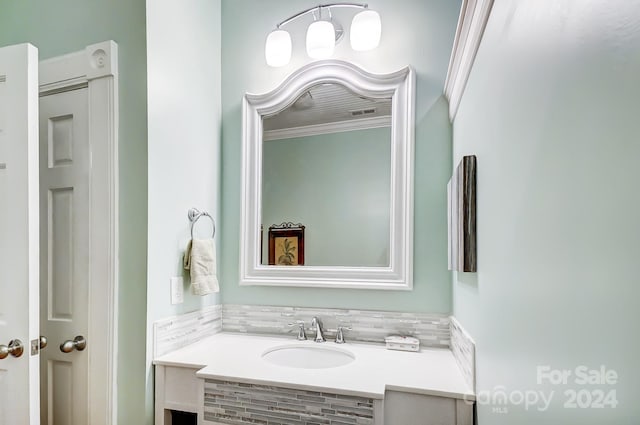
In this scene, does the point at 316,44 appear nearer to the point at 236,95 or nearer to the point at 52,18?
the point at 236,95

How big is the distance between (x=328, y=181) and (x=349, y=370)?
92 centimetres

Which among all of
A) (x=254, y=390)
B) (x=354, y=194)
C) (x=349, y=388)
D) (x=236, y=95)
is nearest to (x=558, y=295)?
(x=349, y=388)

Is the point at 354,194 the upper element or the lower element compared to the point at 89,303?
upper

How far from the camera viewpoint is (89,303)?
4.89ft

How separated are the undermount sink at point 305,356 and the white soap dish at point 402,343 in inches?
8.6

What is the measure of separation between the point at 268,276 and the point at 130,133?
3.19 feet

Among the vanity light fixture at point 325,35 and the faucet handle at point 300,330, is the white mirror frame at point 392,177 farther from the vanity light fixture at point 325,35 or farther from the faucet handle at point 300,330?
the faucet handle at point 300,330

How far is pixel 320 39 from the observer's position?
→ 179 cm

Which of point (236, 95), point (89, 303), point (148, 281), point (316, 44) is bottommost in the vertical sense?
point (89, 303)

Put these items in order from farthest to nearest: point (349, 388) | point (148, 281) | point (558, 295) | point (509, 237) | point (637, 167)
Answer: point (148, 281) → point (349, 388) → point (509, 237) → point (558, 295) → point (637, 167)

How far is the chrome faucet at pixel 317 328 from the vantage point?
1.77 metres

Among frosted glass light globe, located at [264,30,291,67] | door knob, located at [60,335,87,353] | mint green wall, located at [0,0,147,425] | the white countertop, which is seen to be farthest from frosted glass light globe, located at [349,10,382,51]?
door knob, located at [60,335,87,353]

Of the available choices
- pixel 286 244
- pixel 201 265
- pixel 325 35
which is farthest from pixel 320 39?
pixel 201 265

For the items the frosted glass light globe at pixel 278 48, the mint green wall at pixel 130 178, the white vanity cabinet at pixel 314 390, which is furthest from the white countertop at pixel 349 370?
the frosted glass light globe at pixel 278 48
